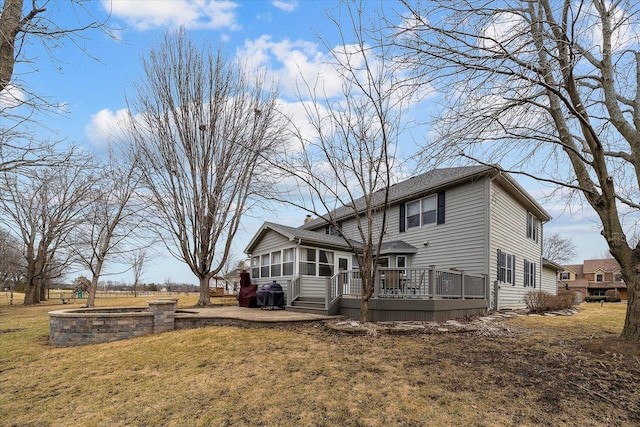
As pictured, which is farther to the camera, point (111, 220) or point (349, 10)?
point (111, 220)

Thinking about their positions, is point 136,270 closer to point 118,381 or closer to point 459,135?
point 118,381

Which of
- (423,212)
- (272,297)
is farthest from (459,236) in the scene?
(272,297)

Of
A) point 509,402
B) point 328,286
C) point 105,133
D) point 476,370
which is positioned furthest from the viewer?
point 105,133

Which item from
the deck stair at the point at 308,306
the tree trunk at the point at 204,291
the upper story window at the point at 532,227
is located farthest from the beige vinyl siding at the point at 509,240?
the tree trunk at the point at 204,291

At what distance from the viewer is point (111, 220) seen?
1738cm

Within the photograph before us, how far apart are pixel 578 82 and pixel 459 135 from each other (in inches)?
Result: 130

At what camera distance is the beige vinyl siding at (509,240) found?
11.8 metres

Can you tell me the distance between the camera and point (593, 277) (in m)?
47.0

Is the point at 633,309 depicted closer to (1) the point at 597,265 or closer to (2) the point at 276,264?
(2) the point at 276,264

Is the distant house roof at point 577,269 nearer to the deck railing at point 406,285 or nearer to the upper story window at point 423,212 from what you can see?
the upper story window at point 423,212

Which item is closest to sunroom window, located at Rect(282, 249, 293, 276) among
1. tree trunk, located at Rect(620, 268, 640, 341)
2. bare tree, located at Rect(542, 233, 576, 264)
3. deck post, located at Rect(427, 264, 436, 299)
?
deck post, located at Rect(427, 264, 436, 299)

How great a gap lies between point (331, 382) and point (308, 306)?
21.1 feet

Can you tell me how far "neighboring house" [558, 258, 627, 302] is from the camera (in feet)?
136

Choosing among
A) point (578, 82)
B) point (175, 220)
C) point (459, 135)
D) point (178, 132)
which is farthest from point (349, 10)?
point (175, 220)
